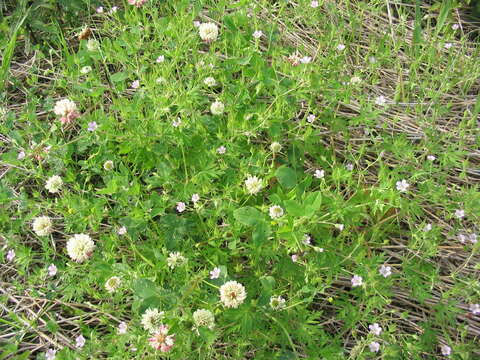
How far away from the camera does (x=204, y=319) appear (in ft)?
5.63

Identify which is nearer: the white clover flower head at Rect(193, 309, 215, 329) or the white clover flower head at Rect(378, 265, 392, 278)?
the white clover flower head at Rect(193, 309, 215, 329)

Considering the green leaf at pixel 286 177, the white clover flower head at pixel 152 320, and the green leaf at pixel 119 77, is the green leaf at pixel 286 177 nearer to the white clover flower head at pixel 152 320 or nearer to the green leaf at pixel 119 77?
the white clover flower head at pixel 152 320

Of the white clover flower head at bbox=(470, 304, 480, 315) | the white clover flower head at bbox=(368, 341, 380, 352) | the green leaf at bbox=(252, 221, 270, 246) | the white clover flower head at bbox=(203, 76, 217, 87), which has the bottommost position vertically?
the white clover flower head at bbox=(368, 341, 380, 352)

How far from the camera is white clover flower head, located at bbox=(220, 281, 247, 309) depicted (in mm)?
1728

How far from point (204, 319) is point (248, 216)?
0.47 m

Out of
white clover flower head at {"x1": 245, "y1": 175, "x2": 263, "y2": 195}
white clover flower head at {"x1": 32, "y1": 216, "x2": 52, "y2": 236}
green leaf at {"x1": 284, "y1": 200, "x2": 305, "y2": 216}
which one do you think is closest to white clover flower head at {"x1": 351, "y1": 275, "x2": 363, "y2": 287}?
green leaf at {"x1": 284, "y1": 200, "x2": 305, "y2": 216}

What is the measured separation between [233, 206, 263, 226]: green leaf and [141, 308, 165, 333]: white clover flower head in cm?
51

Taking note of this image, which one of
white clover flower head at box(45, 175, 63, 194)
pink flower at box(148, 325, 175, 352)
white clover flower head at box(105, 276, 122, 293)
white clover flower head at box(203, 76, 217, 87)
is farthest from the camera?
white clover flower head at box(203, 76, 217, 87)

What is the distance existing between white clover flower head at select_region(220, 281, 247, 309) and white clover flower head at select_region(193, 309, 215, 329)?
0.25 feet

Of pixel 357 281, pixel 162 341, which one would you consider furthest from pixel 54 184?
pixel 357 281

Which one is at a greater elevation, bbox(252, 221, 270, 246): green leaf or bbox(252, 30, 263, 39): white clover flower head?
bbox(252, 30, 263, 39): white clover flower head

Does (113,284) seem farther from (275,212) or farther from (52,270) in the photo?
(275,212)

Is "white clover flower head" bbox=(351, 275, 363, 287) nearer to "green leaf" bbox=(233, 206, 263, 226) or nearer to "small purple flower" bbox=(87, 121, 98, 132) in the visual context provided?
"green leaf" bbox=(233, 206, 263, 226)

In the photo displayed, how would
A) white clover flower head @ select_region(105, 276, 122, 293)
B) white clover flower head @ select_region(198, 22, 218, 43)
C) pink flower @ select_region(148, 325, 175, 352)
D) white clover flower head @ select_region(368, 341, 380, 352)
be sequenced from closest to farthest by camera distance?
1. pink flower @ select_region(148, 325, 175, 352)
2. white clover flower head @ select_region(368, 341, 380, 352)
3. white clover flower head @ select_region(105, 276, 122, 293)
4. white clover flower head @ select_region(198, 22, 218, 43)
